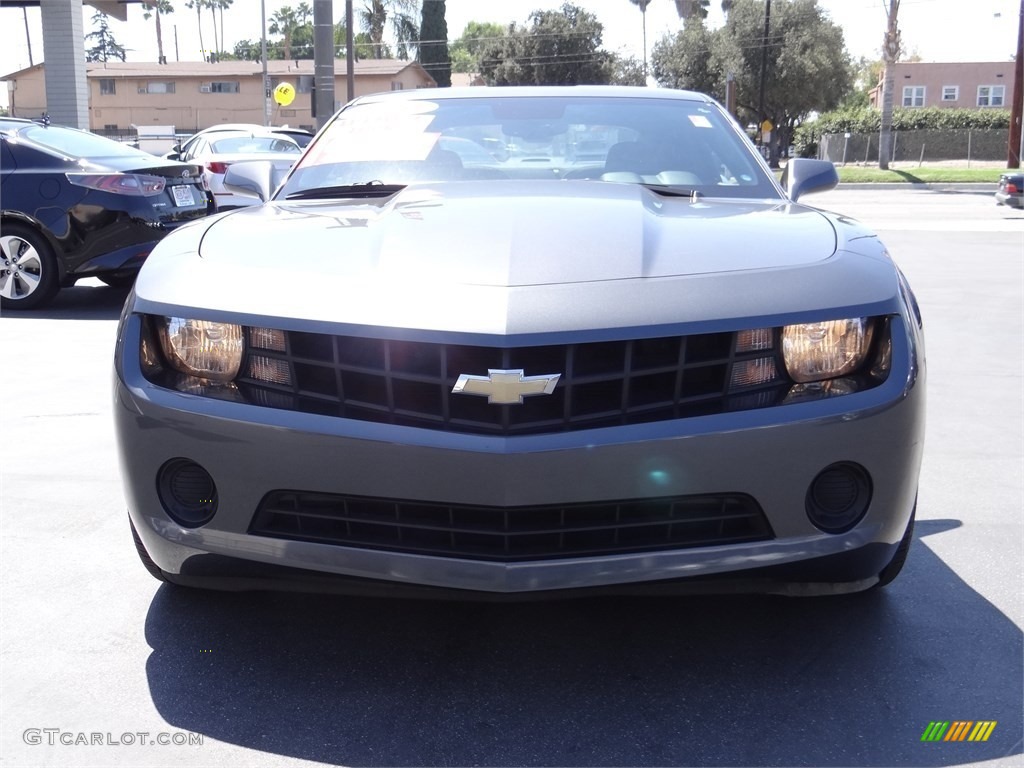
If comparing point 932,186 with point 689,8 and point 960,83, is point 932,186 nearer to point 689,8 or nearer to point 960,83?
point 689,8

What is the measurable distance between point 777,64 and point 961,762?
53.3 m

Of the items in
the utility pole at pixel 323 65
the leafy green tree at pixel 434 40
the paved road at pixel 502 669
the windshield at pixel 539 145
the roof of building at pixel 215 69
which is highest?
the leafy green tree at pixel 434 40

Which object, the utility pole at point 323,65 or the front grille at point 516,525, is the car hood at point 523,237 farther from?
the utility pole at point 323,65

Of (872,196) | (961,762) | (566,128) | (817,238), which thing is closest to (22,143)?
(566,128)

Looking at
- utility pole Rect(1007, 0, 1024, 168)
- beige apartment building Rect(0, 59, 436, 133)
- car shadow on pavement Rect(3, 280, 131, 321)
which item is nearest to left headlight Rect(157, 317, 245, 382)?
car shadow on pavement Rect(3, 280, 131, 321)

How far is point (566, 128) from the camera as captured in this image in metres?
4.09

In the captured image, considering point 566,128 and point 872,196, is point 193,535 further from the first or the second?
point 872,196

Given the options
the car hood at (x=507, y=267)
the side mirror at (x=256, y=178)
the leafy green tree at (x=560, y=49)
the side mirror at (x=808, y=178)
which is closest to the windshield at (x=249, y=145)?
the side mirror at (x=256, y=178)

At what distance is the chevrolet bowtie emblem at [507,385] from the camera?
236 cm

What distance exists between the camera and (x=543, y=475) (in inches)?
92.4

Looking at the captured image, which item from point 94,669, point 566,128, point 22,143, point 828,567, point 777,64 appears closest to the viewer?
point 828,567

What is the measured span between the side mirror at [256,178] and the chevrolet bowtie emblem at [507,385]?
216 cm

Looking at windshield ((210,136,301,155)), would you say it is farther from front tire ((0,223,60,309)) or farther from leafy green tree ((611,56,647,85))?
leafy green tree ((611,56,647,85))

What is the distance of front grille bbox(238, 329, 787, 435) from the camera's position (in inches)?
94.6
